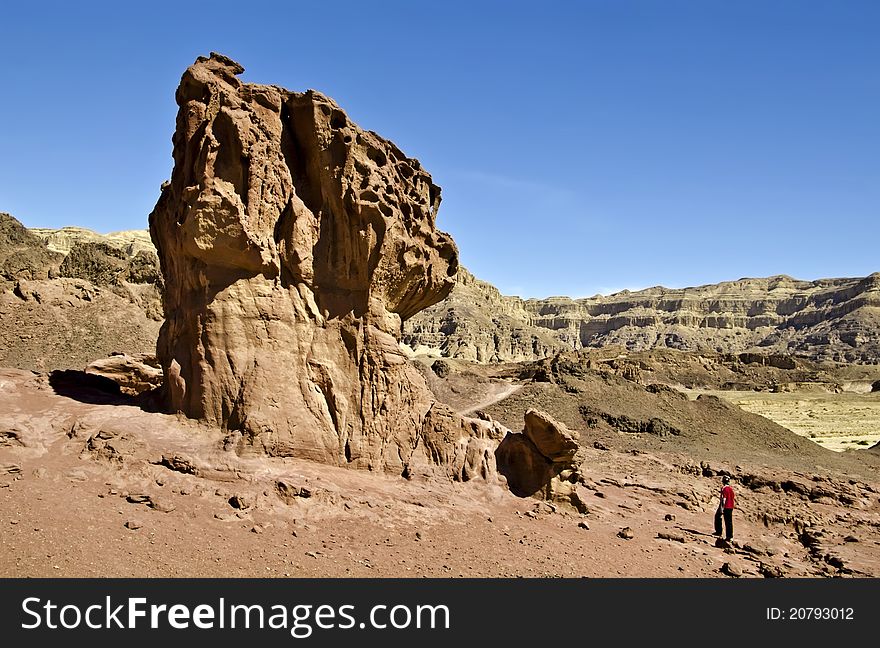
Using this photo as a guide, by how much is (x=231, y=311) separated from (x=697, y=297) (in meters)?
166

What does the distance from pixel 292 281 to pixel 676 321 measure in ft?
490

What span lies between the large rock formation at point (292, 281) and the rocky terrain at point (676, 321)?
66.0 metres

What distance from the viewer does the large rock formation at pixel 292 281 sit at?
10594 mm

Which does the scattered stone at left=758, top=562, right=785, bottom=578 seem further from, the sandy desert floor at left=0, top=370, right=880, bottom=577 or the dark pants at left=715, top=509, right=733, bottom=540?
the dark pants at left=715, top=509, right=733, bottom=540

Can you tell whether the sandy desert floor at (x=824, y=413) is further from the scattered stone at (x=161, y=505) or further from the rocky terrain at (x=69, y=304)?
the rocky terrain at (x=69, y=304)

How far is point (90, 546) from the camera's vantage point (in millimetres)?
6973

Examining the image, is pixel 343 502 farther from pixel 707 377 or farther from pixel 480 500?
pixel 707 377

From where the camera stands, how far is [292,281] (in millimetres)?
11516

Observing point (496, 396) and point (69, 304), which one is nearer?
point (69, 304)

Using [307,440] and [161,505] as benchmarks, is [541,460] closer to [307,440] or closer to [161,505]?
[307,440]

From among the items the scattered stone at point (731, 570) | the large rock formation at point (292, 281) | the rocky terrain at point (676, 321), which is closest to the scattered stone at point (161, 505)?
the large rock formation at point (292, 281)

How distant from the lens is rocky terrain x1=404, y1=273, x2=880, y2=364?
8731cm

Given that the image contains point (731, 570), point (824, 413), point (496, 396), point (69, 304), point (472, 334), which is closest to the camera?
point (731, 570)

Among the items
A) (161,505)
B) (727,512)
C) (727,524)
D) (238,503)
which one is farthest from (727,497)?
(161,505)
